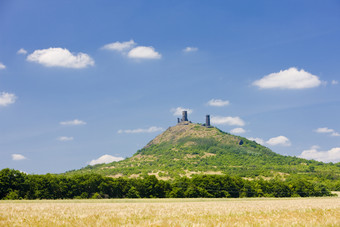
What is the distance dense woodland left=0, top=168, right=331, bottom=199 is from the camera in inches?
3974

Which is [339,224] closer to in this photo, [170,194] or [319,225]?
[319,225]

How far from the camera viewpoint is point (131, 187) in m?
120

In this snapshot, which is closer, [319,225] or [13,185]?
[319,225]

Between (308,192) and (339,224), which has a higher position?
(339,224)

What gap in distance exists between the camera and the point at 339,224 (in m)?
20.5

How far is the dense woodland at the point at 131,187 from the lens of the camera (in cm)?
10094

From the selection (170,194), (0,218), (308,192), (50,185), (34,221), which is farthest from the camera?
(308,192)

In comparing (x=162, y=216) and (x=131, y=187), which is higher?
(x=162, y=216)

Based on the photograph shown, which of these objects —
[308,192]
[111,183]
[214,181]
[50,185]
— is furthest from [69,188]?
[308,192]

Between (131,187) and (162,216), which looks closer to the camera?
(162,216)

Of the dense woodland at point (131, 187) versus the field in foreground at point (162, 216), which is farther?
the dense woodland at point (131, 187)

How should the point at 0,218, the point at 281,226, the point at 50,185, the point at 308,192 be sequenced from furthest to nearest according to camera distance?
the point at 308,192, the point at 50,185, the point at 0,218, the point at 281,226

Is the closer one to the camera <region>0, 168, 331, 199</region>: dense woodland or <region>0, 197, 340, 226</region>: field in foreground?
<region>0, 197, 340, 226</region>: field in foreground

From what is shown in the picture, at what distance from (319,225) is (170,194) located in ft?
325
